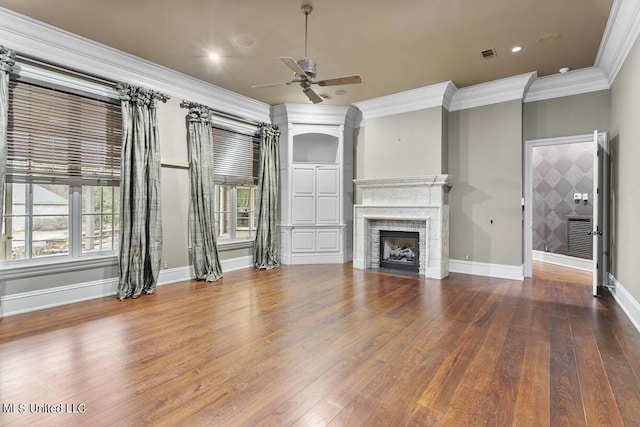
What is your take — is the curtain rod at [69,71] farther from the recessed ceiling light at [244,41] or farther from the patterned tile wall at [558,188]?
the patterned tile wall at [558,188]

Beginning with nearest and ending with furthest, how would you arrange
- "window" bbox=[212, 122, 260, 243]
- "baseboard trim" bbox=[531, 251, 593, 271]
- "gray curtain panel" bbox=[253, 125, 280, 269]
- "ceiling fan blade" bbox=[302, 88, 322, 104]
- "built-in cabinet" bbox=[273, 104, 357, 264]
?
"ceiling fan blade" bbox=[302, 88, 322, 104], "window" bbox=[212, 122, 260, 243], "baseboard trim" bbox=[531, 251, 593, 271], "gray curtain panel" bbox=[253, 125, 280, 269], "built-in cabinet" bbox=[273, 104, 357, 264]

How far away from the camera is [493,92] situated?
5449mm

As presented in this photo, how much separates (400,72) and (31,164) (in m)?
4.97

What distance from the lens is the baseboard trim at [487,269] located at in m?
5.32

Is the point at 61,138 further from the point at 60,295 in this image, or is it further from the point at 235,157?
the point at 235,157

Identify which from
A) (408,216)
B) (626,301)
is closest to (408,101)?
(408,216)

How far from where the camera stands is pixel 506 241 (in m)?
5.40

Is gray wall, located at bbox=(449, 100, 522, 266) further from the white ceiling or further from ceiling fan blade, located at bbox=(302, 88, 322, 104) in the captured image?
ceiling fan blade, located at bbox=(302, 88, 322, 104)

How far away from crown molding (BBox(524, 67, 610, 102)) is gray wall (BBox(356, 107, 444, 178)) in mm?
1480

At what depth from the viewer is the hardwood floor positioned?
6.24 feet

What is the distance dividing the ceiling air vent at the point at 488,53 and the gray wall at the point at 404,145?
123cm

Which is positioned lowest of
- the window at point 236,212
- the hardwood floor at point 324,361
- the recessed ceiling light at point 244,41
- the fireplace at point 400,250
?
the hardwood floor at point 324,361

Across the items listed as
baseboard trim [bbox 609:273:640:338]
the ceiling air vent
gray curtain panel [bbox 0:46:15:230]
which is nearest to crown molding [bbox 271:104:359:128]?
the ceiling air vent

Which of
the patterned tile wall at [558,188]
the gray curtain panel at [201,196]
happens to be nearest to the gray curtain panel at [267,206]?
the gray curtain panel at [201,196]
